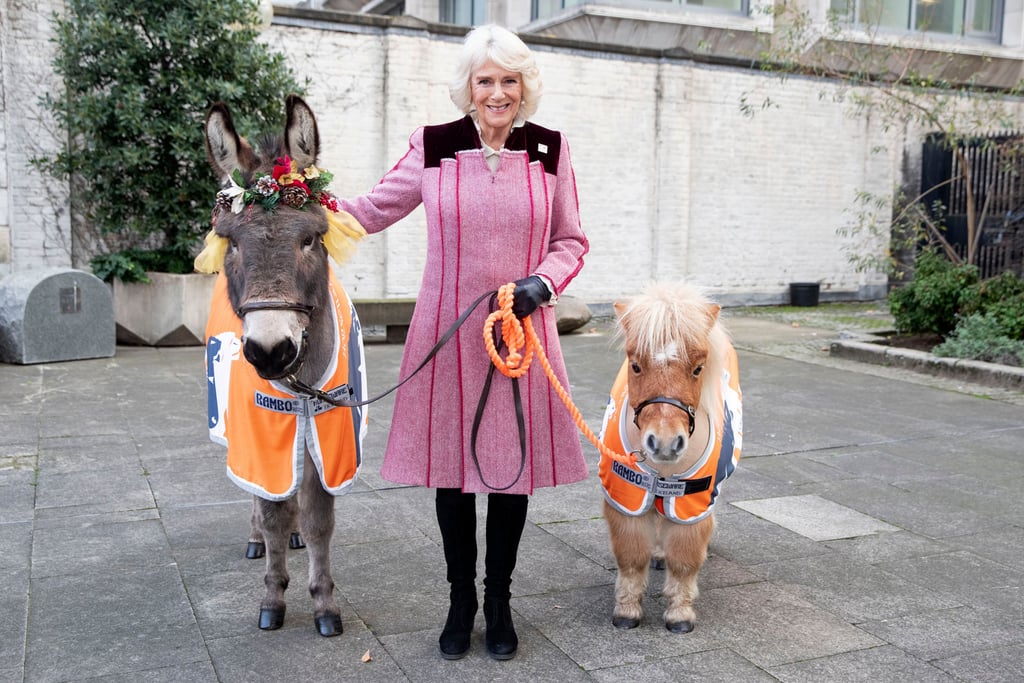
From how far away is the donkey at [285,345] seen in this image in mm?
2672

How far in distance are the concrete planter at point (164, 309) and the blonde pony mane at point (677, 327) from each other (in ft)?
25.9

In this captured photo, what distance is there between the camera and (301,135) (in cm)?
301

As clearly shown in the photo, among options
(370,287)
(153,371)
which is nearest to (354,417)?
(153,371)

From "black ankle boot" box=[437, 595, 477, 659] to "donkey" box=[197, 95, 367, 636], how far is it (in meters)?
0.41

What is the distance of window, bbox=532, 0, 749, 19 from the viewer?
1522 centimetres

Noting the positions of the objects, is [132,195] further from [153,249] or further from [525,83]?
[525,83]

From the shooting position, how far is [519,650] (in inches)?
123

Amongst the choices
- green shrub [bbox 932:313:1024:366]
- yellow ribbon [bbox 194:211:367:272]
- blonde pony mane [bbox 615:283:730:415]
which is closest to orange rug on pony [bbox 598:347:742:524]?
blonde pony mane [bbox 615:283:730:415]

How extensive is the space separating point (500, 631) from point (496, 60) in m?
1.83

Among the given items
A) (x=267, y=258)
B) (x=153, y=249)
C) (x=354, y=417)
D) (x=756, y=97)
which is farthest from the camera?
(x=756, y=97)

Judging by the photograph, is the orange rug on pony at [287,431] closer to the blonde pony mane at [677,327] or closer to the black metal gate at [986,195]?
the blonde pony mane at [677,327]

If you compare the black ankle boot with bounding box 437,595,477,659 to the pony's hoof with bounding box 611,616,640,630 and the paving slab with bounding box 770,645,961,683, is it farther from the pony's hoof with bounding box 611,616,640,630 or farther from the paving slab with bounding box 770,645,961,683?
the paving slab with bounding box 770,645,961,683

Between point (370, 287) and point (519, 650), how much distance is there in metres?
10.0

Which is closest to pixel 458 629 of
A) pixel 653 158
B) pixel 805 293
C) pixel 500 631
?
pixel 500 631
